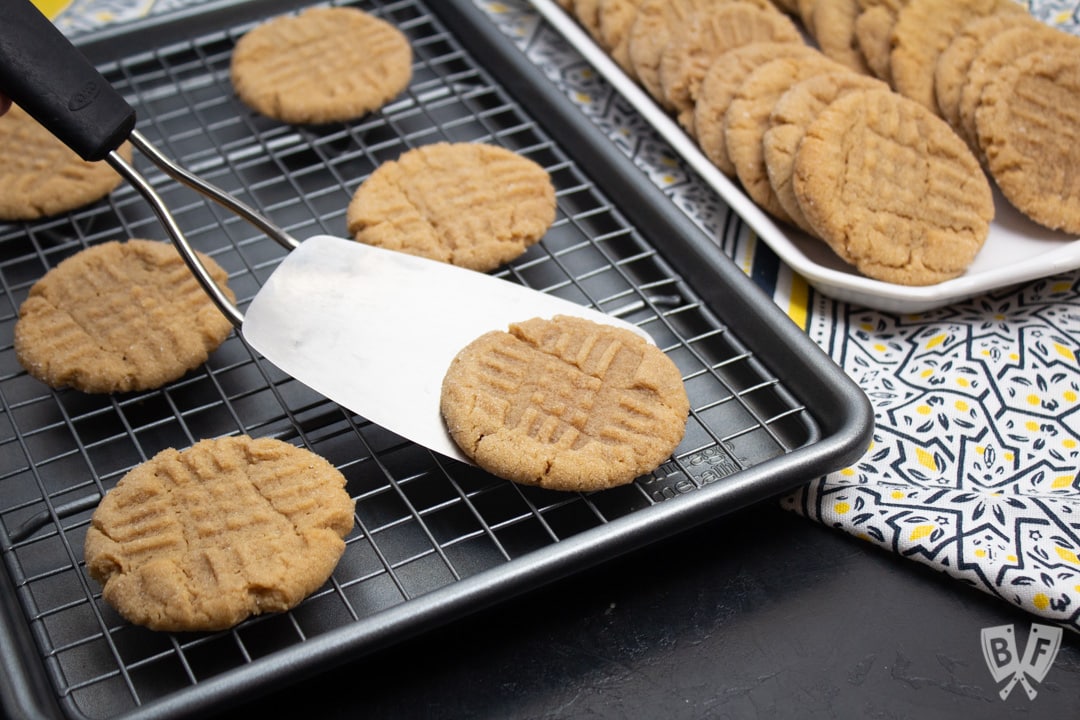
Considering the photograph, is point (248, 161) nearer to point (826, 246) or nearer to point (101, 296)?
point (101, 296)

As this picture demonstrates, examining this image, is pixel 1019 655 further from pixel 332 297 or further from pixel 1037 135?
pixel 332 297

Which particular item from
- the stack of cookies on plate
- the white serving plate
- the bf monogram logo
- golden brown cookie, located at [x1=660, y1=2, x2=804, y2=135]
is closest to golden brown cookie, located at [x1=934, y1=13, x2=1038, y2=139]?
the stack of cookies on plate

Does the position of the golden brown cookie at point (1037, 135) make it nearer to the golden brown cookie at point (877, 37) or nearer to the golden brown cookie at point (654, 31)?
the golden brown cookie at point (877, 37)

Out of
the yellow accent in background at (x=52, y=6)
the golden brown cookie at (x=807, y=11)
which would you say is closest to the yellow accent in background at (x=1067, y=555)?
the golden brown cookie at (x=807, y=11)

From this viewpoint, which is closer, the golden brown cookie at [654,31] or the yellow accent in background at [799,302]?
the yellow accent in background at [799,302]

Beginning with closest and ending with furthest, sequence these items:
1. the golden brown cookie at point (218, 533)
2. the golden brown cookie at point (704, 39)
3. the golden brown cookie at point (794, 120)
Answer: the golden brown cookie at point (218, 533), the golden brown cookie at point (794, 120), the golden brown cookie at point (704, 39)

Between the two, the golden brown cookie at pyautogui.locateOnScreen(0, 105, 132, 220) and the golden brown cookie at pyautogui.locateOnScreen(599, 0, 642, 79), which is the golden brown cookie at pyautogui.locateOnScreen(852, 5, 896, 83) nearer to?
the golden brown cookie at pyautogui.locateOnScreen(599, 0, 642, 79)

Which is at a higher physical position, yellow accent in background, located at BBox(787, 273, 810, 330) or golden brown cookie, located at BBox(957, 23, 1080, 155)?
golden brown cookie, located at BBox(957, 23, 1080, 155)

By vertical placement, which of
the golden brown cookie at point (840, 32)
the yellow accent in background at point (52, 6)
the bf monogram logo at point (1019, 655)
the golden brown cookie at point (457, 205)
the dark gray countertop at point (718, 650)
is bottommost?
the dark gray countertop at point (718, 650)
